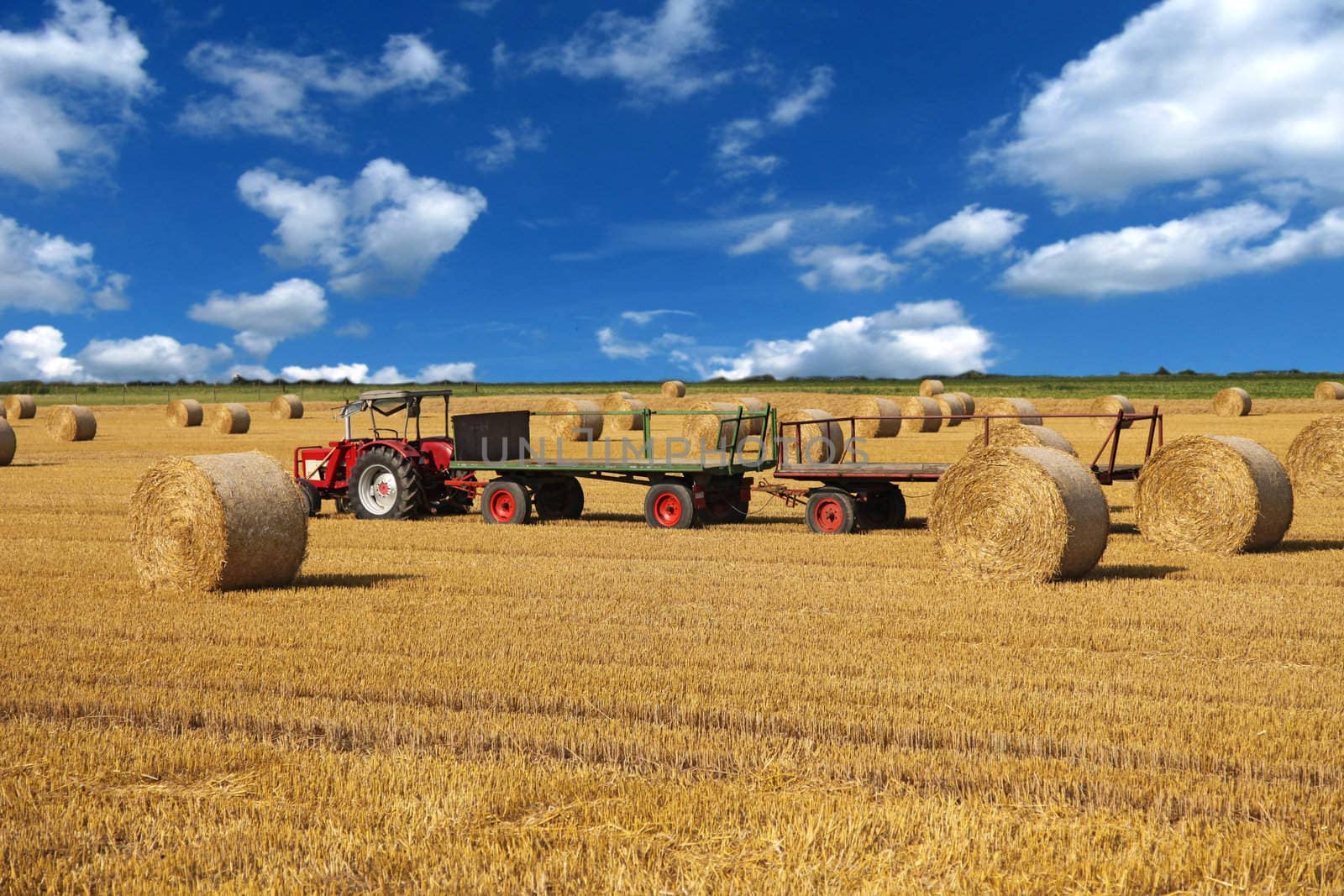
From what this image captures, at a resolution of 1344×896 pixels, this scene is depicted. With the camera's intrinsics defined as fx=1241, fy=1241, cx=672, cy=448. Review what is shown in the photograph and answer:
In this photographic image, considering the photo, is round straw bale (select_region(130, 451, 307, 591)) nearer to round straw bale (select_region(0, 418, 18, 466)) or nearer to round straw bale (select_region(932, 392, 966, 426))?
round straw bale (select_region(0, 418, 18, 466))

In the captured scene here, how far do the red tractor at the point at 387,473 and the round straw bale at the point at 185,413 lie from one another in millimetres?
31725

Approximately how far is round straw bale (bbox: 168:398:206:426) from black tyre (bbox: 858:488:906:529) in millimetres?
36434

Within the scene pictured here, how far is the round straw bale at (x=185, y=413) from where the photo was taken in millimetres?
47000

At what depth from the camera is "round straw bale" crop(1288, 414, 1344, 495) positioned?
20.8 metres

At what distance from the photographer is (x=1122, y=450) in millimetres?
31562

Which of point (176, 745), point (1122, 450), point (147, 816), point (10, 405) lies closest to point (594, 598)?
point (176, 745)

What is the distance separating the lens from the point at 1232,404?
4431cm

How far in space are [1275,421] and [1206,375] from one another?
1880 inches

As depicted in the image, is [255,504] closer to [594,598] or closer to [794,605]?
[594,598]

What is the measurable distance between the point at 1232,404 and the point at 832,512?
33.7 metres

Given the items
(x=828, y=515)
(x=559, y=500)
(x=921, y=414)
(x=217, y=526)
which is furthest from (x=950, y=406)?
(x=217, y=526)

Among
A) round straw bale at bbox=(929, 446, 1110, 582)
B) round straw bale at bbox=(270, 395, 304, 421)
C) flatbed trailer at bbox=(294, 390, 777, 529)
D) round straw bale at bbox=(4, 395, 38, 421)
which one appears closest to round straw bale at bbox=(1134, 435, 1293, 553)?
round straw bale at bbox=(929, 446, 1110, 582)

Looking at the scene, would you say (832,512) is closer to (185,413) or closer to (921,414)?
(921,414)

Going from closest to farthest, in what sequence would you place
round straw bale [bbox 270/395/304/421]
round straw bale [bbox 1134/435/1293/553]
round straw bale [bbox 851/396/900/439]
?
round straw bale [bbox 1134/435/1293/553], round straw bale [bbox 851/396/900/439], round straw bale [bbox 270/395/304/421]
